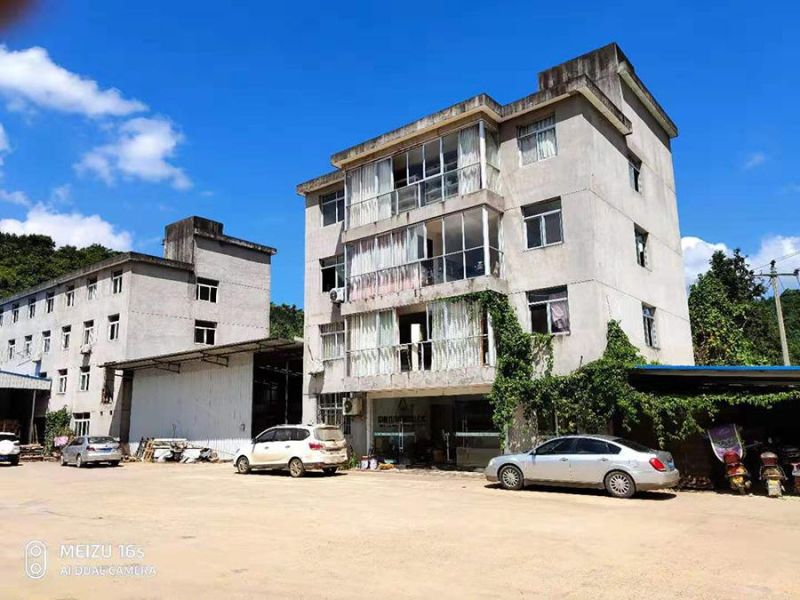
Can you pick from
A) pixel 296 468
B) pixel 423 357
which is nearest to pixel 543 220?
pixel 423 357

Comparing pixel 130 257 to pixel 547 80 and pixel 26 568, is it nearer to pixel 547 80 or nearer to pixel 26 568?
pixel 547 80

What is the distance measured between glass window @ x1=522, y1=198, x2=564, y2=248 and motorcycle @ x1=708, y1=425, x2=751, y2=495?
6.74m

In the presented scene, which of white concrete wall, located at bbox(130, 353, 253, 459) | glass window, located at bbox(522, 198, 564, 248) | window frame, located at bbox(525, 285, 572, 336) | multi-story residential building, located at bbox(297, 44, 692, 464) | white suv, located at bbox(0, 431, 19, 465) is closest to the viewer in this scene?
window frame, located at bbox(525, 285, 572, 336)

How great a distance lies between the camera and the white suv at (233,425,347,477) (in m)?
18.9

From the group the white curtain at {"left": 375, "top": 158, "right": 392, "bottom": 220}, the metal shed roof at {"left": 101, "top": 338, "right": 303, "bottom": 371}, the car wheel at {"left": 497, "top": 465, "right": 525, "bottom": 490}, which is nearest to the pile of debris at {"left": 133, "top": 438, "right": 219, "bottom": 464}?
the metal shed roof at {"left": 101, "top": 338, "right": 303, "bottom": 371}

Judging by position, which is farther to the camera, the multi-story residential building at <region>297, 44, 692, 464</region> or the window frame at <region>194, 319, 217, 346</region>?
→ the window frame at <region>194, 319, 217, 346</region>

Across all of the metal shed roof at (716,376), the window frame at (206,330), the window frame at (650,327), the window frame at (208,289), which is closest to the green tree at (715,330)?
the window frame at (650,327)

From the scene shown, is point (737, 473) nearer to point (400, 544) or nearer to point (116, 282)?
point (400, 544)

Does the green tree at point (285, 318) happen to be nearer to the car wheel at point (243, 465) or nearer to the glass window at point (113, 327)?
the glass window at point (113, 327)

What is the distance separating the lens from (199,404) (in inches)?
1125

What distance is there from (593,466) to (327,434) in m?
8.67

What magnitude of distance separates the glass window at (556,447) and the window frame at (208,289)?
25.5 metres

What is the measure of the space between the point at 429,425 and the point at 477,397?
8.80ft

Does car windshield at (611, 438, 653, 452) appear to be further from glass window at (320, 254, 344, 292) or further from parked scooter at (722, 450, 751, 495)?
glass window at (320, 254, 344, 292)
